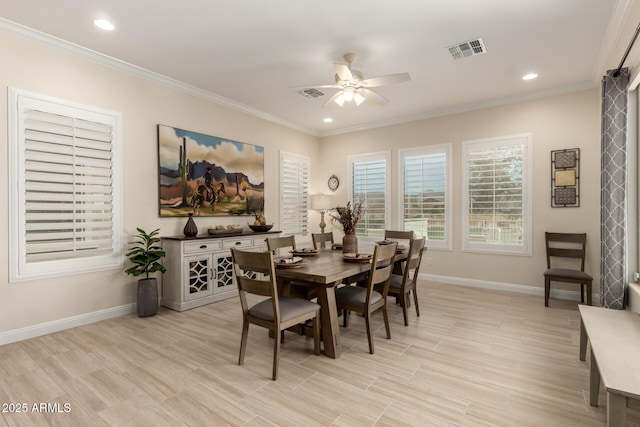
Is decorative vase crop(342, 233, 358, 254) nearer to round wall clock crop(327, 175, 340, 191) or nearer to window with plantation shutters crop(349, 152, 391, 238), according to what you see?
window with plantation shutters crop(349, 152, 391, 238)

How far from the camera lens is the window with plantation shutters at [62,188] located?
3.07 metres

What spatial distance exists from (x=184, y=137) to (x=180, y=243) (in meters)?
1.55

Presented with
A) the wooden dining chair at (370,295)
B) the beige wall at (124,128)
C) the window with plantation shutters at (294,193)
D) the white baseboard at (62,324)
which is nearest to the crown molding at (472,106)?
the window with plantation shutters at (294,193)

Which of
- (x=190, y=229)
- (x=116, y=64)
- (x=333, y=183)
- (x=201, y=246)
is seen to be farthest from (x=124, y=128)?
(x=333, y=183)

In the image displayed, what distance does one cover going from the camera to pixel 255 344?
300 centimetres

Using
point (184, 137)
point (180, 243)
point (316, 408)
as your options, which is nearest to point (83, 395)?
point (316, 408)

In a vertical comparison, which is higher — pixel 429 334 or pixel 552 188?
pixel 552 188

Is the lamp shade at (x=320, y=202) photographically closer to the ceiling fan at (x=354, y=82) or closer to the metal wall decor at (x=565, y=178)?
the ceiling fan at (x=354, y=82)

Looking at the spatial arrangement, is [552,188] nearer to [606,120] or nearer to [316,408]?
[606,120]

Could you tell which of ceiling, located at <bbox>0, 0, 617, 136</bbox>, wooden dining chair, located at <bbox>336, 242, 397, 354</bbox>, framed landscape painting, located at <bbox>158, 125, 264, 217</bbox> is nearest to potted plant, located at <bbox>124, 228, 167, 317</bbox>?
framed landscape painting, located at <bbox>158, 125, 264, 217</bbox>

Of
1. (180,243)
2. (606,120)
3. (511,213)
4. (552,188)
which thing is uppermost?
(606,120)

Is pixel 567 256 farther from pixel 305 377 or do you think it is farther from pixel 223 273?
pixel 223 273

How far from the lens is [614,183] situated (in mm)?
3154

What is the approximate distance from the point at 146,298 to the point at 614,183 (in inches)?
205
